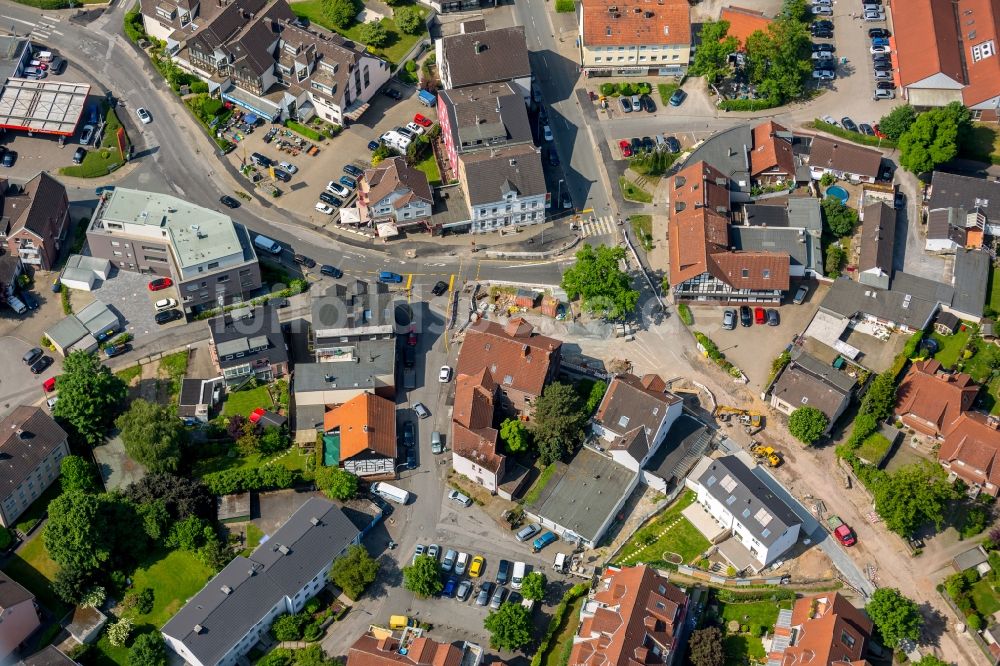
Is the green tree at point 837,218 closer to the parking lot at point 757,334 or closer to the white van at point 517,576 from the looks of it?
the parking lot at point 757,334

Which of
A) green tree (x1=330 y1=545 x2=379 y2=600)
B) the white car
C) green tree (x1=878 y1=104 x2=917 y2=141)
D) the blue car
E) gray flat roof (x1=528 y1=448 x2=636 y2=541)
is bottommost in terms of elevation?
the blue car

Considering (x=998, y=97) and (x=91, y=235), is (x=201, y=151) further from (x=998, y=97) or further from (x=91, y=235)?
(x=998, y=97)

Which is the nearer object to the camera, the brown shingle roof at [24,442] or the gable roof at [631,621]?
the gable roof at [631,621]

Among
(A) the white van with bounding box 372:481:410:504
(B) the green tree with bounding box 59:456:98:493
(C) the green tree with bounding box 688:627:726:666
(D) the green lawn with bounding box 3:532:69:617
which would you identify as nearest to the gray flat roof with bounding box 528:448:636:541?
(A) the white van with bounding box 372:481:410:504

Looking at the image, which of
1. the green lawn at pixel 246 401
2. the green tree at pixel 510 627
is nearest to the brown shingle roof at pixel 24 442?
the green lawn at pixel 246 401

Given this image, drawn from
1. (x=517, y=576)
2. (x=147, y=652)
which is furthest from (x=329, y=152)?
(x=147, y=652)

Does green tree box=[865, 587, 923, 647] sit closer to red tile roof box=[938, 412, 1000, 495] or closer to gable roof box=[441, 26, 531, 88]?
red tile roof box=[938, 412, 1000, 495]

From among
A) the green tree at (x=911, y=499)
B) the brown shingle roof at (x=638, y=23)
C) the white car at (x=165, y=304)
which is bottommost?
the green tree at (x=911, y=499)
